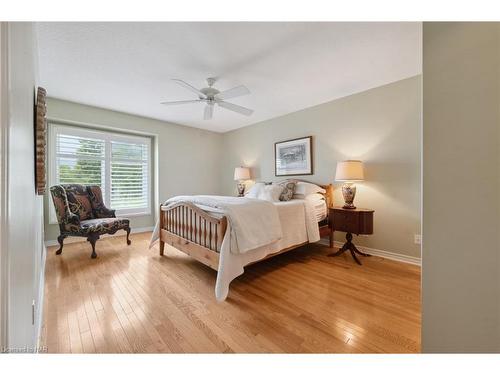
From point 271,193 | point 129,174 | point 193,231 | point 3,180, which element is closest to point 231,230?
point 193,231

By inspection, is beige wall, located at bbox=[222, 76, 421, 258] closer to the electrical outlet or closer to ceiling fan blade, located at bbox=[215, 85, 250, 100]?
the electrical outlet

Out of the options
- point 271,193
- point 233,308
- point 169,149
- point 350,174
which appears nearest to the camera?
point 233,308

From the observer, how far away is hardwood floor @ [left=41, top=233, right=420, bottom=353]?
4.31 ft

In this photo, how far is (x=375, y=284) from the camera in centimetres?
208

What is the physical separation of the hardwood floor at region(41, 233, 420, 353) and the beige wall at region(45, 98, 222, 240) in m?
2.04

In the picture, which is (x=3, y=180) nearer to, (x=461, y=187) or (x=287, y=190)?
(x=461, y=187)

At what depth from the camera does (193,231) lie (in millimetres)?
2350

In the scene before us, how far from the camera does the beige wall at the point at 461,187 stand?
0.69m

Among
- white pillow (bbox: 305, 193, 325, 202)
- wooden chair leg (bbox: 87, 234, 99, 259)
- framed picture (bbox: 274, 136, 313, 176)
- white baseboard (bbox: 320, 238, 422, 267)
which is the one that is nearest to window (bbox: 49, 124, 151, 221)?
wooden chair leg (bbox: 87, 234, 99, 259)

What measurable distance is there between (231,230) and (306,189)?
1738 mm

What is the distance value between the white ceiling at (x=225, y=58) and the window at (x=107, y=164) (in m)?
0.70

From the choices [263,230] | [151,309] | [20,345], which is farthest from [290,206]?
[20,345]

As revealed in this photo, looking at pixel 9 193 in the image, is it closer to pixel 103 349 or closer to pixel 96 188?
pixel 103 349

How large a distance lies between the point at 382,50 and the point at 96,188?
14.5ft
